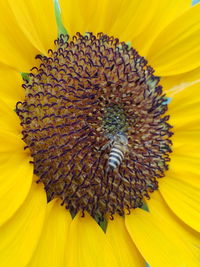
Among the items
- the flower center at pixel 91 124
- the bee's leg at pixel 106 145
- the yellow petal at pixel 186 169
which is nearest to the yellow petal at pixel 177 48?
the flower center at pixel 91 124

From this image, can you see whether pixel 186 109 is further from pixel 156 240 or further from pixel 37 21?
pixel 37 21

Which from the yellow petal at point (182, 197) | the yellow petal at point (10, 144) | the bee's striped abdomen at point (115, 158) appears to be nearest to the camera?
the bee's striped abdomen at point (115, 158)

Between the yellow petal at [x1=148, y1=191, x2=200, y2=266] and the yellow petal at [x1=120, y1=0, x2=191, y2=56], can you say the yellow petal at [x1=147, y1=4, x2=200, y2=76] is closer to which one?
the yellow petal at [x1=120, y1=0, x2=191, y2=56]

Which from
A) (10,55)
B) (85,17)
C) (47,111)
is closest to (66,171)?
(47,111)

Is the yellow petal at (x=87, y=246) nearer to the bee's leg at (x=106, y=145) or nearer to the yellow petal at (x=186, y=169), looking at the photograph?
the bee's leg at (x=106, y=145)

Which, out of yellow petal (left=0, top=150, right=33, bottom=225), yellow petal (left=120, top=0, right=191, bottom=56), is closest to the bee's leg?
yellow petal (left=0, top=150, right=33, bottom=225)

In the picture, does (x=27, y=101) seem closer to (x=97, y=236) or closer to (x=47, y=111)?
(x=47, y=111)

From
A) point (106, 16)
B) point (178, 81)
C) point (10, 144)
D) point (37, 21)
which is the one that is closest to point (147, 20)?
point (106, 16)
